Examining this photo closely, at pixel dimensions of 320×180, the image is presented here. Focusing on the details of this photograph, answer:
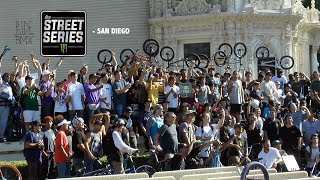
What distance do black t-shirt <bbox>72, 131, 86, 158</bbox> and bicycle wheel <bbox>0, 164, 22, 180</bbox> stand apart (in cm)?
166

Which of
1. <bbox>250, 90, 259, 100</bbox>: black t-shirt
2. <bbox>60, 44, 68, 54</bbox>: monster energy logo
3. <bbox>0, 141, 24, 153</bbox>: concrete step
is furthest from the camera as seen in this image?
<bbox>250, 90, 259, 100</bbox>: black t-shirt

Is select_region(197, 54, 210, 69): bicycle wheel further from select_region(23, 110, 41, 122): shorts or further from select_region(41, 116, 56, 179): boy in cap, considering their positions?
select_region(41, 116, 56, 179): boy in cap

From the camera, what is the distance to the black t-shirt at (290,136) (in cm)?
2141

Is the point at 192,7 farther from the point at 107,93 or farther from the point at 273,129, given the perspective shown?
the point at 107,93

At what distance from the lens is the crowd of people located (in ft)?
58.8

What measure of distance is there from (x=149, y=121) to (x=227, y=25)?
22.3m

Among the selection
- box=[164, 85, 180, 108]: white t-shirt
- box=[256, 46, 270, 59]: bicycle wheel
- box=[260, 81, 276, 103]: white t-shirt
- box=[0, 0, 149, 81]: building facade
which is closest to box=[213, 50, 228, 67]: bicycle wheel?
box=[256, 46, 270, 59]: bicycle wheel

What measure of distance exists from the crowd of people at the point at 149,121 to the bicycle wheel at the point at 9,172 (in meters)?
1.00

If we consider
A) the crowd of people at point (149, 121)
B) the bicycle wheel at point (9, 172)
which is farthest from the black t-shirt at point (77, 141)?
the bicycle wheel at point (9, 172)

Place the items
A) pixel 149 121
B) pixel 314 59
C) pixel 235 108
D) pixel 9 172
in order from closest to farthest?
pixel 9 172
pixel 149 121
pixel 235 108
pixel 314 59

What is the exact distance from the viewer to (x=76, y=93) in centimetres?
2019

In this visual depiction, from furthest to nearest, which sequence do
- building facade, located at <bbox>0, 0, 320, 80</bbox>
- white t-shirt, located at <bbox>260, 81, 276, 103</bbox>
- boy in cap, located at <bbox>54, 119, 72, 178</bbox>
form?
building facade, located at <bbox>0, 0, 320, 80</bbox>, white t-shirt, located at <bbox>260, 81, 276, 103</bbox>, boy in cap, located at <bbox>54, 119, 72, 178</bbox>

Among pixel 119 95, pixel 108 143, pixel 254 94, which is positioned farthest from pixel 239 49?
pixel 108 143

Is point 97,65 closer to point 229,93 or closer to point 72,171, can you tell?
point 229,93
